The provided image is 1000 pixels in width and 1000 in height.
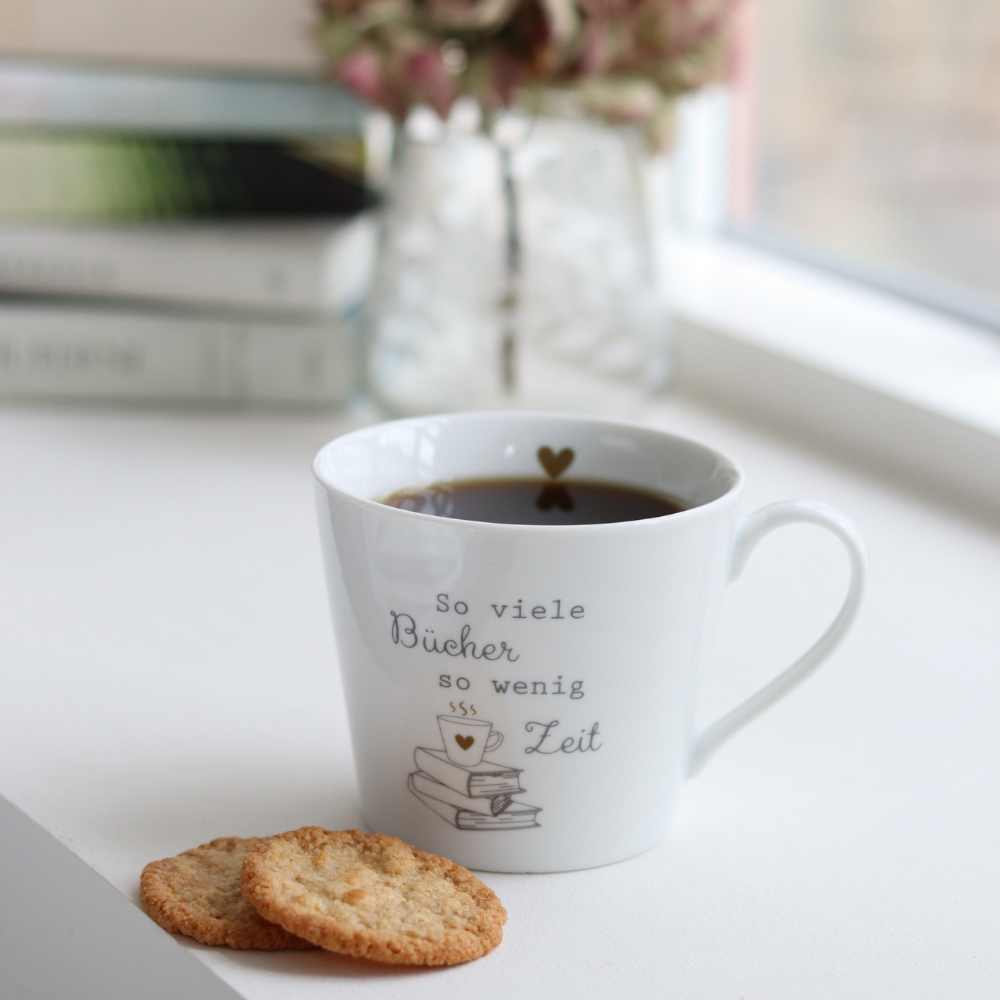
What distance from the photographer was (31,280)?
0.76 meters

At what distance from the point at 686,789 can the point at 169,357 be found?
487 mm

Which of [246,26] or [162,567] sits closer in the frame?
[162,567]

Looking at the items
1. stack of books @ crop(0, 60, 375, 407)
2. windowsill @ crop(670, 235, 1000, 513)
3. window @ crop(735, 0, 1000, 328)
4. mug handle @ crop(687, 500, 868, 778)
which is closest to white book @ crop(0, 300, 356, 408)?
stack of books @ crop(0, 60, 375, 407)

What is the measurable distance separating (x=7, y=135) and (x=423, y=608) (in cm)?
57

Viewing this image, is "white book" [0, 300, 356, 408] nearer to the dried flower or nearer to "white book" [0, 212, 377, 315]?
"white book" [0, 212, 377, 315]

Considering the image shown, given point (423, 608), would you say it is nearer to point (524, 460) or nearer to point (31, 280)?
point (524, 460)

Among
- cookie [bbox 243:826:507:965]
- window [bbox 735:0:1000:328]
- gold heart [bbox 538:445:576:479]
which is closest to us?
cookie [bbox 243:826:507:965]

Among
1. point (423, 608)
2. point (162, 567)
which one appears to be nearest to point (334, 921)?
point (423, 608)

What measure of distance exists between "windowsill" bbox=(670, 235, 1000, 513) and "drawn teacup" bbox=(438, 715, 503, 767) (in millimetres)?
424

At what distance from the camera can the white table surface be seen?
32cm

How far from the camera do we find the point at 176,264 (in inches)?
29.8

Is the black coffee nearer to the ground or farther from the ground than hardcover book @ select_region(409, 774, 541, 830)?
farther from the ground

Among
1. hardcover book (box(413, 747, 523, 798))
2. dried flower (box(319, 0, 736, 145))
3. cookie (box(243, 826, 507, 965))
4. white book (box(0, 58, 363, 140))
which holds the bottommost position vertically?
cookie (box(243, 826, 507, 965))

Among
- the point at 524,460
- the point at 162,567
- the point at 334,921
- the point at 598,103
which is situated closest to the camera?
the point at 334,921
